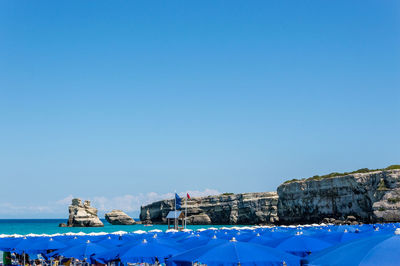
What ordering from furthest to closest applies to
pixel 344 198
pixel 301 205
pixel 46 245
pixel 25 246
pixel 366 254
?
pixel 301 205 < pixel 344 198 < pixel 25 246 < pixel 46 245 < pixel 366 254

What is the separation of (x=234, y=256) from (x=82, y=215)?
94.9 meters

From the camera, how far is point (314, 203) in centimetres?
7712

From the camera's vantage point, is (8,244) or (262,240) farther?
(8,244)

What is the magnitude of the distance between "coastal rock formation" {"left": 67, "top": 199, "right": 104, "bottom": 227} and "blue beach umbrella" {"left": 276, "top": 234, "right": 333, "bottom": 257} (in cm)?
8880

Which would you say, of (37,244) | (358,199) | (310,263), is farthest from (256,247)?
(358,199)

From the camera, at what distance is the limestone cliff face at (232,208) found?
9556 centimetres

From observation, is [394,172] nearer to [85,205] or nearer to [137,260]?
[137,260]

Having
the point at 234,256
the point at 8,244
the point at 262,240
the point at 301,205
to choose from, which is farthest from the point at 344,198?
the point at 234,256

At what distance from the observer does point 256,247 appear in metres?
12.0

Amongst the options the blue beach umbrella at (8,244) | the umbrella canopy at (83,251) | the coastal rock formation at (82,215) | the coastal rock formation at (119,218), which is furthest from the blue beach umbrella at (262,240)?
the coastal rock formation at (119,218)

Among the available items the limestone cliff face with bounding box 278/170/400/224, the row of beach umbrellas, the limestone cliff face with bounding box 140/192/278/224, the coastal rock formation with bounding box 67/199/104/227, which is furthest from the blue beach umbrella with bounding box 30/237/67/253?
the coastal rock formation with bounding box 67/199/104/227

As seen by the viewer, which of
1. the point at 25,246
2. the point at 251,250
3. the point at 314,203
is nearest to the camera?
the point at 251,250

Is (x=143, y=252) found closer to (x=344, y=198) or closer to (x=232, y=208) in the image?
(x=344, y=198)

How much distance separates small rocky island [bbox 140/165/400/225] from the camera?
59.9 m
